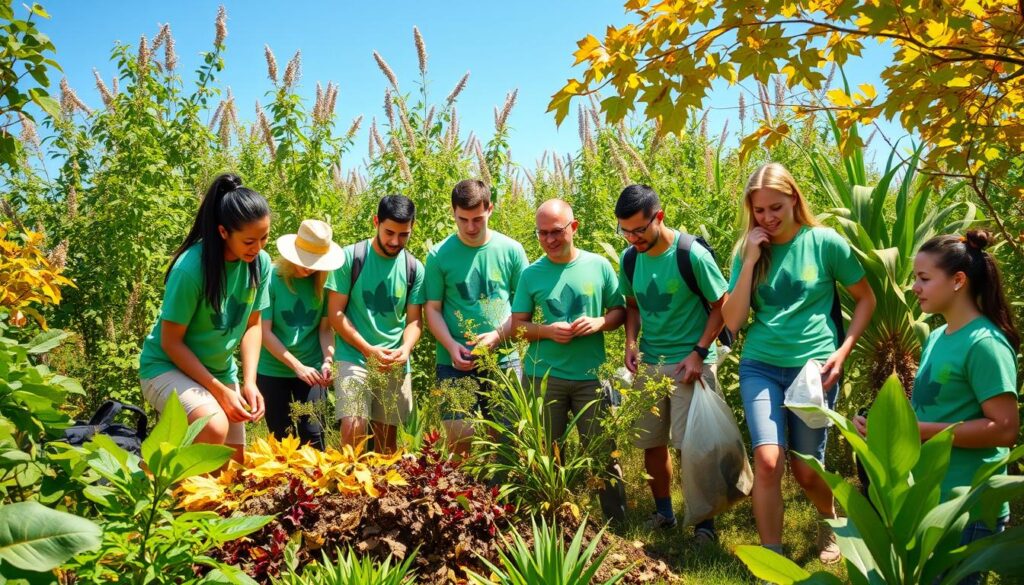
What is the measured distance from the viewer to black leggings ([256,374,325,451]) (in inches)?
206

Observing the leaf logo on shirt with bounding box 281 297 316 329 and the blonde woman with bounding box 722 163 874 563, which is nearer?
the blonde woman with bounding box 722 163 874 563

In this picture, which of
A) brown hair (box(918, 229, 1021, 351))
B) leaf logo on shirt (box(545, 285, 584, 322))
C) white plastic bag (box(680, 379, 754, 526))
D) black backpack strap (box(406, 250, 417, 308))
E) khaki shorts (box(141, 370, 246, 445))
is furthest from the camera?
black backpack strap (box(406, 250, 417, 308))

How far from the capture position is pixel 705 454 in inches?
174

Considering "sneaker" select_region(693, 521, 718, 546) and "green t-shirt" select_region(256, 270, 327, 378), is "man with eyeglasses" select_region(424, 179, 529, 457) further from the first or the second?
"sneaker" select_region(693, 521, 718, 546)

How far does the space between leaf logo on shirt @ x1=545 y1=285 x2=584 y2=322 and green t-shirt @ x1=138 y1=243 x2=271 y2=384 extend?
1.68 m

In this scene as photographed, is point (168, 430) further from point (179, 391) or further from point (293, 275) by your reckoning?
point (293, 275)

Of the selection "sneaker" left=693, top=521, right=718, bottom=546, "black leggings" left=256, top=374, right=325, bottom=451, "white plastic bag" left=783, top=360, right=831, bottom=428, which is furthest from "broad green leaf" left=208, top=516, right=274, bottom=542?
"sneaker" left=693, top=521, right=718, bottom=546

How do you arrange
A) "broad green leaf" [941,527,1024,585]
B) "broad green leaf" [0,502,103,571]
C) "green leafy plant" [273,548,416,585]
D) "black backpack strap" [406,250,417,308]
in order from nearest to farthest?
"broad green leaf" [0,502,103,571], "broad green leaf" [941,527,1024,585], "green leafy plant" [273,548,416,585], "black backpack strap" [406,250,417,308]

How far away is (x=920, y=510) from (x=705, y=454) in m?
1.93

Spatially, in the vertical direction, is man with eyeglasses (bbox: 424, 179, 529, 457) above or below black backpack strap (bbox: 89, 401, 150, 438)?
above

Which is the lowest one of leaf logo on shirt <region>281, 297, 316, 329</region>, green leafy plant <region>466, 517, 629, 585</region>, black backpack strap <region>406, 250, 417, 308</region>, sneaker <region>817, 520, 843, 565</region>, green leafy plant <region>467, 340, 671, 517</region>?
sneaker <region>817, 520, 843, 565</region>

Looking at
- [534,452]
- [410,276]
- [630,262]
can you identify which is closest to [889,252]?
[630,262]

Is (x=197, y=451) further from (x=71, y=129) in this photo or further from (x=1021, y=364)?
(x=71, y=129)

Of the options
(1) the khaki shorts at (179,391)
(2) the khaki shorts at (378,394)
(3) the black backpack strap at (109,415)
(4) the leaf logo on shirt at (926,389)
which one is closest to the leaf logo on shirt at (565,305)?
(2) the khaki shorts at (378,394)
